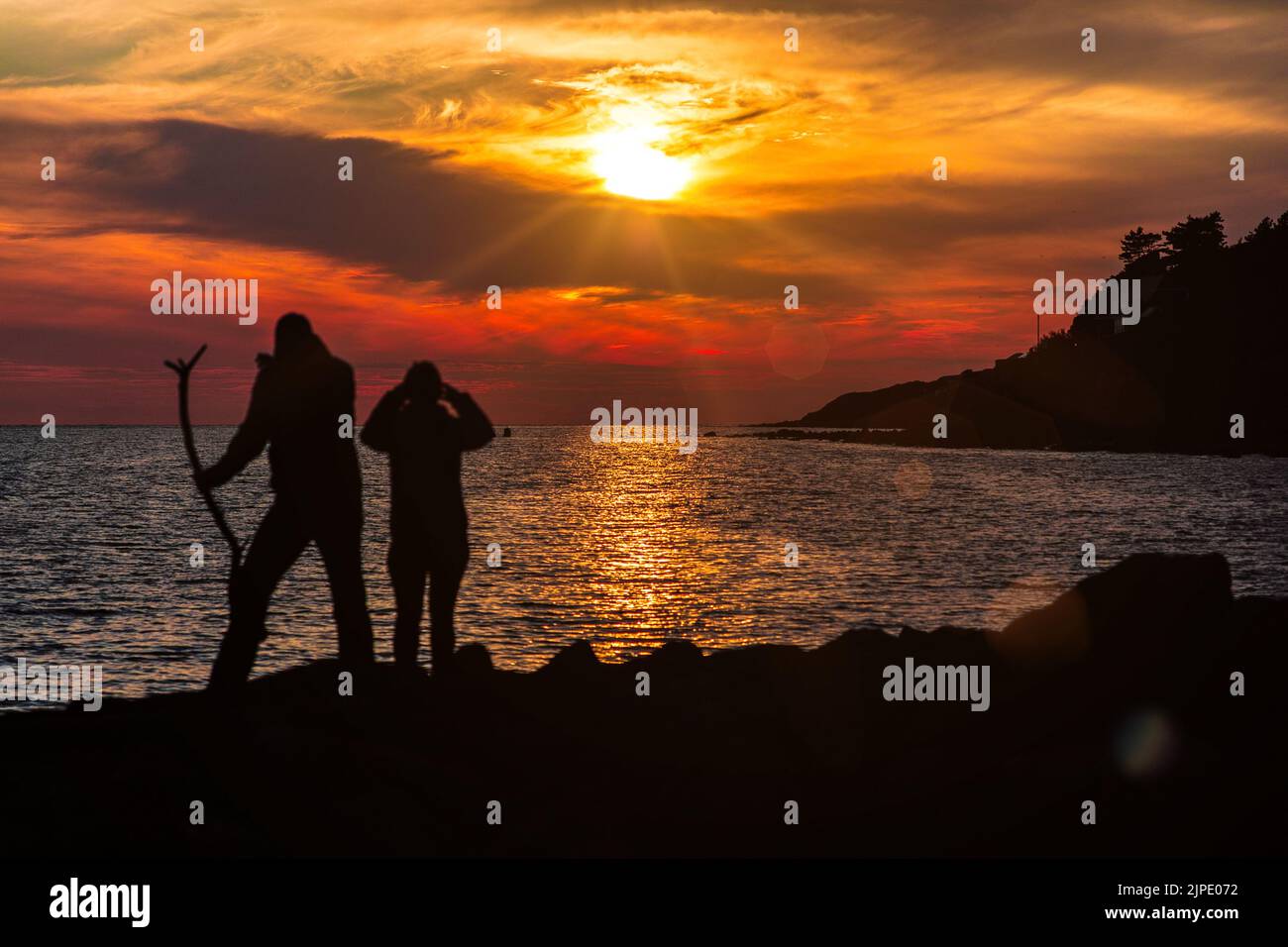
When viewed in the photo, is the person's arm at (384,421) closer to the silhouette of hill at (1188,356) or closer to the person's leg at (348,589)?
the person's leg at (348,589)

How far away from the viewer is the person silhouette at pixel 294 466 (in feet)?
27.0

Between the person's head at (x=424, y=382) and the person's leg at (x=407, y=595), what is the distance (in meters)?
1.23

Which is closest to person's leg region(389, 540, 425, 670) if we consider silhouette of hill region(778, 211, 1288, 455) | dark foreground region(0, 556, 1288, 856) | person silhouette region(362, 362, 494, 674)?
person silhouette region(362, 362, 494, 674)

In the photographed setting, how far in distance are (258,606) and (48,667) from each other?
795 inches

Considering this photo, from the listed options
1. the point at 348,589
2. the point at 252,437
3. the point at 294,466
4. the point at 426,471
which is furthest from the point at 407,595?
the point at 252,437

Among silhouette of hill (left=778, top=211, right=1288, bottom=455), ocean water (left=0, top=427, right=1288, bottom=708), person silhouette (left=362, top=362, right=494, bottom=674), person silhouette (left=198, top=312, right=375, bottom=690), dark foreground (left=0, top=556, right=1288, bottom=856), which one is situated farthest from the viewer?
silhouette of hill (left=778, top=211, right=1288, bottom=455)

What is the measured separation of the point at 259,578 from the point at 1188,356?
6341 inches

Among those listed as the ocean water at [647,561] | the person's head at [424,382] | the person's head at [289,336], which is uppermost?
the person's head at [289,336]

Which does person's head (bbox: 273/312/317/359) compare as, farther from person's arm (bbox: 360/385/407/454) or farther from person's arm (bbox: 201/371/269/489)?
person's arm (bbox: 360/385/407/454)

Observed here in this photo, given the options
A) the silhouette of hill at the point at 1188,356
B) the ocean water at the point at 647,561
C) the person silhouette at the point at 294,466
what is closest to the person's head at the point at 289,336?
the person silhouette at the point at 294,466

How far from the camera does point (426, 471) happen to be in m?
8.62

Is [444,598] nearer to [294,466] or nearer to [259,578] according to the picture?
[259,578]

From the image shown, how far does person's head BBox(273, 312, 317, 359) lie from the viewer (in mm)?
8297
